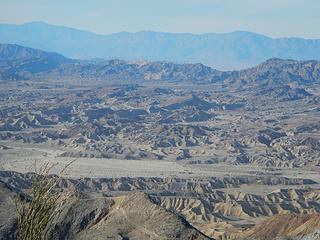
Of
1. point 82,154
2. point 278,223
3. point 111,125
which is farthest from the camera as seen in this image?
point 111,125

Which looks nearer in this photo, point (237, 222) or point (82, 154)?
point (237, 222)

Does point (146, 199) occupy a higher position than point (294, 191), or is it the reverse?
point (146, 199)

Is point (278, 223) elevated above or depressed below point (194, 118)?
above

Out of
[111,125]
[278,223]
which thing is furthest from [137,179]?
[111,125]

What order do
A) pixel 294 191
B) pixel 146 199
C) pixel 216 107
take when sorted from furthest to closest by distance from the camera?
1. pixel 216 107
2. pixel 294 191
3. pixel 146 199

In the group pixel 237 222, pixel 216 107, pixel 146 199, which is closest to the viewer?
pixel 146 199

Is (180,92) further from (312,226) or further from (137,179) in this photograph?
(312,226)

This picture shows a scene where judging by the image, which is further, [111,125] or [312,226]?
[111,125]

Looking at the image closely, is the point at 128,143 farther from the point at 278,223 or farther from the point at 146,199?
the point at 146,199

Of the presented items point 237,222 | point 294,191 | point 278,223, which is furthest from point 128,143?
point 278,223
